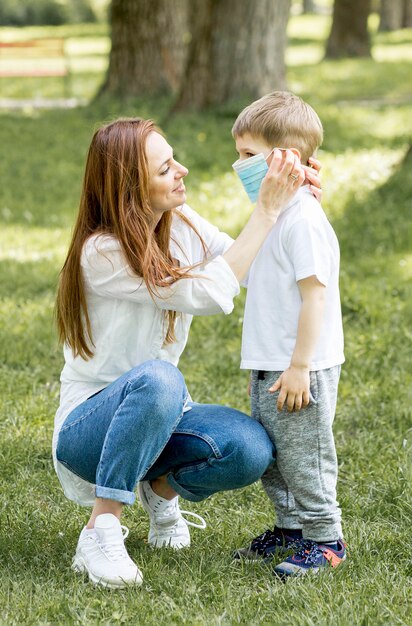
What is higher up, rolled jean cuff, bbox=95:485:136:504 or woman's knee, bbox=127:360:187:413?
woman's knee, bbox=127:360:187:413

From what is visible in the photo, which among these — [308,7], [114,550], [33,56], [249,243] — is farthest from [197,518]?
[308,7]

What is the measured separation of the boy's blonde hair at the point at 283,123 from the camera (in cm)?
278

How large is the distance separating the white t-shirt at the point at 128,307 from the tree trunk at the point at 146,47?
10258mm

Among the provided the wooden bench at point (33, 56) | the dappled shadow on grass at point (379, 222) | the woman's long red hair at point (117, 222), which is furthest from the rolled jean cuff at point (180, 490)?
the wooden bench at point (33, 56)

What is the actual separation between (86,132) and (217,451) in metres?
8.78

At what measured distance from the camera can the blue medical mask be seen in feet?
9.12

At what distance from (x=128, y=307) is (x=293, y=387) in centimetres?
56

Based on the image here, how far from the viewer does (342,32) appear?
1994cm

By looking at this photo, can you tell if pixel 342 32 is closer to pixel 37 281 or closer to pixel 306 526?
pixel 37 281

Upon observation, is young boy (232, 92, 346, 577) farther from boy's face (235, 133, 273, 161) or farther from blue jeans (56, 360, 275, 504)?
blue jeans (56, 360, 275, 504)

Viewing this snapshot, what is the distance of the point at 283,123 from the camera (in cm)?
278

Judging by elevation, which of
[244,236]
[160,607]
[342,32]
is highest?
[244,236]

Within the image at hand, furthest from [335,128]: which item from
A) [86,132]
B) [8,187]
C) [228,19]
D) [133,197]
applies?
[133,197]

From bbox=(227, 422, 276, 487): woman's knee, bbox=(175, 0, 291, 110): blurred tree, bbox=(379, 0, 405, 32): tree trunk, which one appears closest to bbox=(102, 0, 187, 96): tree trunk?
bbox=(175, 0, 291, 110): blurred tree
